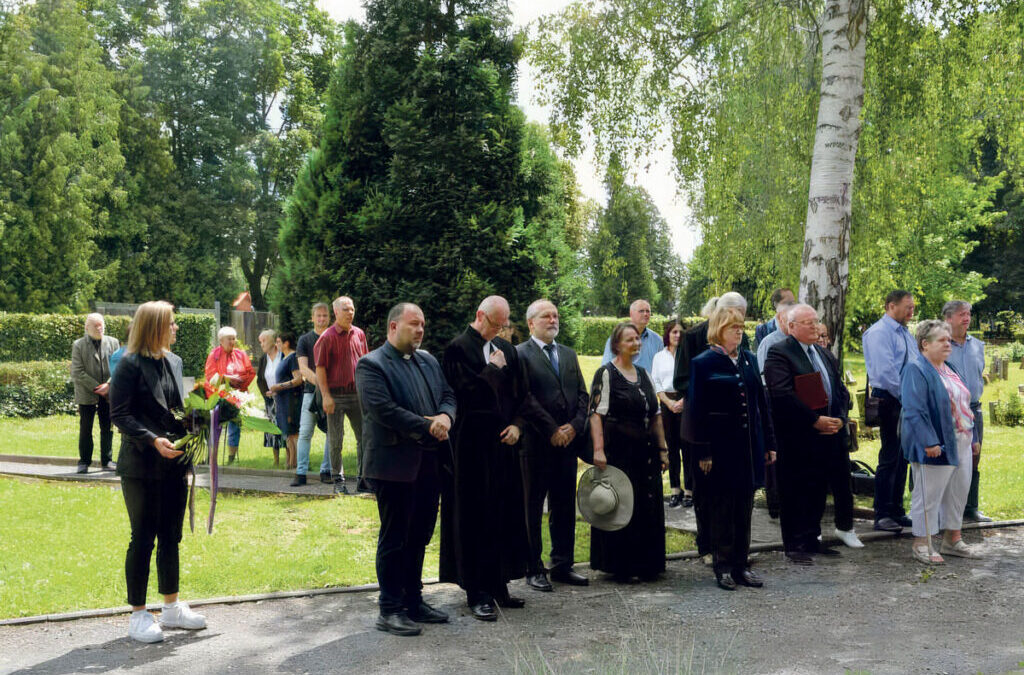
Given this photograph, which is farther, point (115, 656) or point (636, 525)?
point (636, 525)

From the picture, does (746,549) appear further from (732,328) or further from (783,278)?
(783,278)

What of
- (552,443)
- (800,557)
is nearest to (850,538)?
(800,557)

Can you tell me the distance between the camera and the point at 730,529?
7520mm

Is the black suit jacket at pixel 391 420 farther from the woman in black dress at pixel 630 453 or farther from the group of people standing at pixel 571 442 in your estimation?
the woman in black dress at pixel 630 453

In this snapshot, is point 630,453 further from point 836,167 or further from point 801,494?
point 836,167

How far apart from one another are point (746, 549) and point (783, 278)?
1338cm

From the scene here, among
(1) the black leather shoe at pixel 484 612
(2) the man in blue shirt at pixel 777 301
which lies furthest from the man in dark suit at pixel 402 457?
(2) the man in blue shirt at pixel 777 301

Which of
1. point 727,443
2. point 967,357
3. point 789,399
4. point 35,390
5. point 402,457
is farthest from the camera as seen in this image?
point 35,390

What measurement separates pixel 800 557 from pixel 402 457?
385 cm

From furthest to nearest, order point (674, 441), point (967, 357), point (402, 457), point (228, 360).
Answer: point (228, 360) → point (674, 441) → point (967, 357) → point (402, 457)

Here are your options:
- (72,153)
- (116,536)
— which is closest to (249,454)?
(116,536)

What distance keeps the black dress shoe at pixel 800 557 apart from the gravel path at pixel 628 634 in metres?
0.46

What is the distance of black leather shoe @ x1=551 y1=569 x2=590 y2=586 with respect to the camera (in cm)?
748

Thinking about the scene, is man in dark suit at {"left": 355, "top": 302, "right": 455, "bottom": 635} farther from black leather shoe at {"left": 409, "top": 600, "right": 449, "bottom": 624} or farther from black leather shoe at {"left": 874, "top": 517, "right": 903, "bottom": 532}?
black leather shoe at {"left": 874, "top": 517, "right": 903, "bottom": 532}
